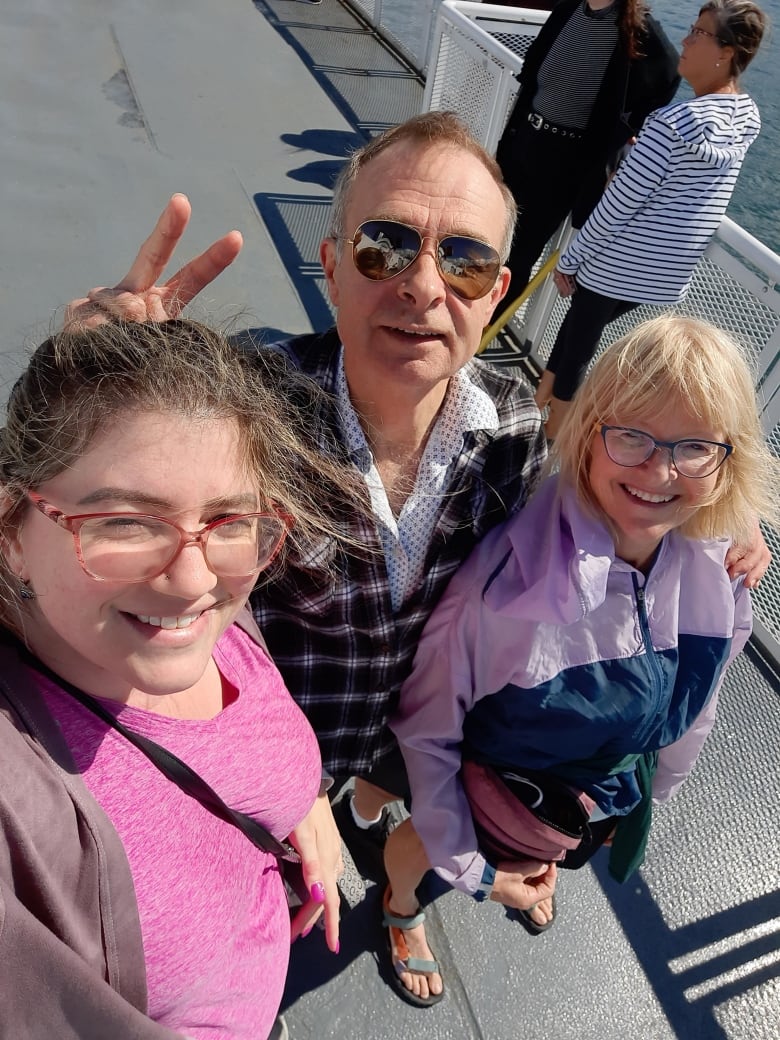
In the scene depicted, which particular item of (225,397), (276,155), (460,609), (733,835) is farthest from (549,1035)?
(276,155)

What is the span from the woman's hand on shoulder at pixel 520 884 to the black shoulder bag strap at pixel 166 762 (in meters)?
0.73

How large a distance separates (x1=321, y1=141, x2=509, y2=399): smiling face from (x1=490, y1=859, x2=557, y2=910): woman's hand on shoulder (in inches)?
41.3

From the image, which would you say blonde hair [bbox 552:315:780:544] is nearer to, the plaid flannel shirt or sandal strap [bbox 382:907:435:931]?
the plaid flannel shirt

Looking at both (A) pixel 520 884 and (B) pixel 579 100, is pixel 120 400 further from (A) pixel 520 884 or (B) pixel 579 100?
(B) pixel 579 100

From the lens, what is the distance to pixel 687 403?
4.12 feet

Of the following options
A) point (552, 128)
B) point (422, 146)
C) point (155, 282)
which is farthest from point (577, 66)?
point (155, 282)

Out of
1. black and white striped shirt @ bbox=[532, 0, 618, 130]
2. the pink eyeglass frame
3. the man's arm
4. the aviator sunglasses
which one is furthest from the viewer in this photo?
black and white striped shirt @ bbox=[532, 0, 618, 130]

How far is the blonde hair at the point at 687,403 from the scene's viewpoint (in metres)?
1.25

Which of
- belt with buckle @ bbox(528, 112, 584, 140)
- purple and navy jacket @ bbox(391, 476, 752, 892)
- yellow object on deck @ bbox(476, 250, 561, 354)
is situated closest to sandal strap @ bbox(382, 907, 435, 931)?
purple and navy jacket @ bbox(391, 476, 752, 892)

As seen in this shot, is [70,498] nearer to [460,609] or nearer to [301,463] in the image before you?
[301,463]

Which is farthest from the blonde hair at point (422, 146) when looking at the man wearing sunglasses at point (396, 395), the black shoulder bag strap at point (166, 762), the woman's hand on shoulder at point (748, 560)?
the black shoulder bag strap at point (166, 762)

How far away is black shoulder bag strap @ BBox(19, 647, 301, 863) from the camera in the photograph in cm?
85

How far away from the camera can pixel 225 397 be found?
3.03ft

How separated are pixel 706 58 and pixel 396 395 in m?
2.11
